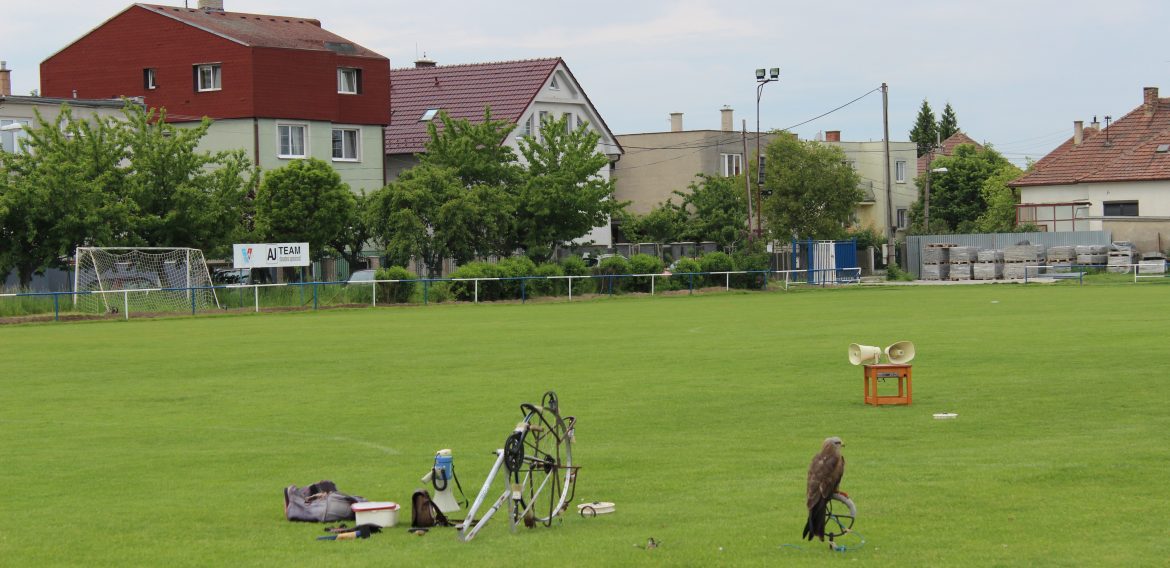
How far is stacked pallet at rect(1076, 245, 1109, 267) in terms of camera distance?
65.6 meters

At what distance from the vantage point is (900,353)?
59.3ft

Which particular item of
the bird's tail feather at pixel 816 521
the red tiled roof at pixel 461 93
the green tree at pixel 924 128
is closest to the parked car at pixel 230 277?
the red tiled roof at pixel 461 93

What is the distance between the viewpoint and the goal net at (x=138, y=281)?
42500 mm

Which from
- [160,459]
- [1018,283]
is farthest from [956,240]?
[160,459]

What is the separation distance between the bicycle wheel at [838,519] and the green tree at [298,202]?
41.5 meters

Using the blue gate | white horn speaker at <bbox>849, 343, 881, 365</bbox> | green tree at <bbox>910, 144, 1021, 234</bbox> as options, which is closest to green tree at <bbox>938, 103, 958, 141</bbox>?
green tree at <bbox>910, 144, 1021, 234</bbox>

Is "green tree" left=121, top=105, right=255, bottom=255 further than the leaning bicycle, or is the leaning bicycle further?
"green tree" left=121, top=105, right=255, bottom=255

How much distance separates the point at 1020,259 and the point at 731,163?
1111 inches

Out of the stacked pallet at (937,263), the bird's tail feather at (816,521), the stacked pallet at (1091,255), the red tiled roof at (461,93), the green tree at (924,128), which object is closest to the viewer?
the bird's tail feather at (816,521)

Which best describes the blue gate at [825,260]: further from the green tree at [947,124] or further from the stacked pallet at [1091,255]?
the green tree at [947,124]

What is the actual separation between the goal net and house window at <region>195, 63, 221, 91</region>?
51.2 ft

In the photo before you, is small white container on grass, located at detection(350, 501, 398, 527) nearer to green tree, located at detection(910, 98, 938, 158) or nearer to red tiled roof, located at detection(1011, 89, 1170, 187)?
red tiled roof, located at detection(1011, 89, 1170, 187)

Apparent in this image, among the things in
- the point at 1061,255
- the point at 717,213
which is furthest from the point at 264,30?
the point at 1061,255

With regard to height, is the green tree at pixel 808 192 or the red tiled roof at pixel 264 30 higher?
the red tiled roof at pixel 264 30
